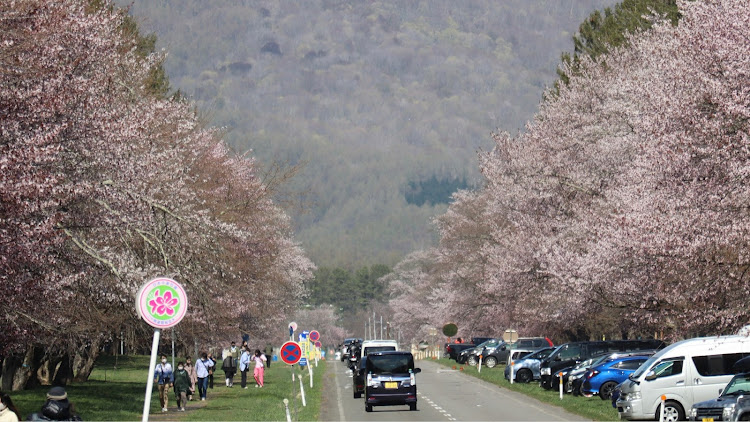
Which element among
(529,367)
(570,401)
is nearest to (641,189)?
(570,401)

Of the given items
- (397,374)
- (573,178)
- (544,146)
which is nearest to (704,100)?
(397,374)

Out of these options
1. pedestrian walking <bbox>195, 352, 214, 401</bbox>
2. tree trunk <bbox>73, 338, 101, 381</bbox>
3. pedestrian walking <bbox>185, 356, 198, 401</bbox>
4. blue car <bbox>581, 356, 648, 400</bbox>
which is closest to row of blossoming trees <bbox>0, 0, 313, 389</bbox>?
pedestrian walking <bbox>185, 356, 198, 401</bbox>

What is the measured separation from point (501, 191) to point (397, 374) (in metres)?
18.5

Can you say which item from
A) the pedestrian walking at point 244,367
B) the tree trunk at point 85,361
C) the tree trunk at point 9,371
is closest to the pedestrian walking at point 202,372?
the tree trunk at point 85,361

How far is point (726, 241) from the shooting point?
875 inches

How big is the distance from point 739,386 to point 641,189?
9.82 m

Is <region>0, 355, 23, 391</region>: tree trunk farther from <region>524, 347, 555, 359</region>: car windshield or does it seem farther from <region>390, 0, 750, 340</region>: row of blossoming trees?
<region>524, 347, 555, 359</region>: car windshield

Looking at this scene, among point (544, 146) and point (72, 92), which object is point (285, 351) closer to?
point (72, 92)

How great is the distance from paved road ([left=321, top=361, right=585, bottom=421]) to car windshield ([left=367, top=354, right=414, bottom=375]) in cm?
122

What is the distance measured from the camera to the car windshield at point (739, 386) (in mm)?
19156

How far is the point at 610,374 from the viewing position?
31.8 meters

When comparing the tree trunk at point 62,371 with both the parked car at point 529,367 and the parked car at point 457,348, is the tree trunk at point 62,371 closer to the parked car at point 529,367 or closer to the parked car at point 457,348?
the parked car at point 529,367

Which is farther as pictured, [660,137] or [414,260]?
[414,260]

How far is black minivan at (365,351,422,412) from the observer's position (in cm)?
2928
